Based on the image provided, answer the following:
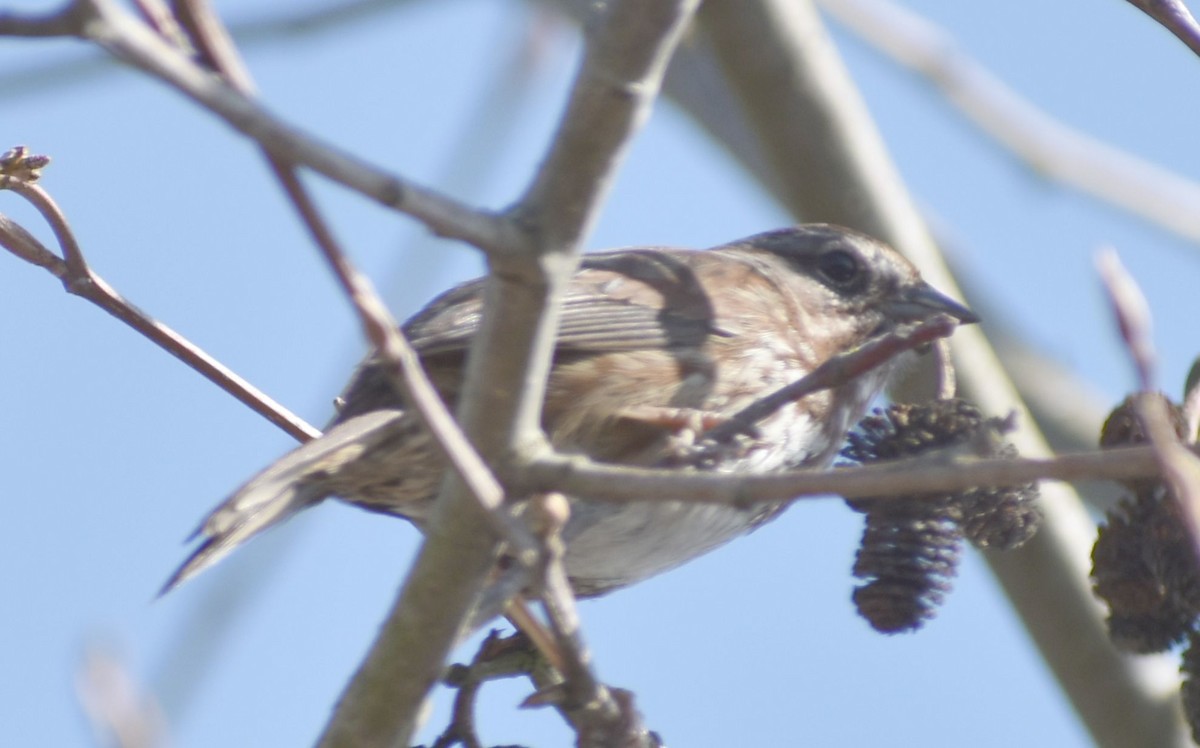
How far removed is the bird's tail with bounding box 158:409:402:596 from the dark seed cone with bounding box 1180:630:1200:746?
1636mm

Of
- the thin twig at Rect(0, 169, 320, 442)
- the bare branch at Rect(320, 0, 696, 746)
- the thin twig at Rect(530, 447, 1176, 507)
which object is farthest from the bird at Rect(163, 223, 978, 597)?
the thin twig at Rect(530, 447, 1176, 507)

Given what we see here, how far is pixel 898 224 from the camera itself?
4832 mm

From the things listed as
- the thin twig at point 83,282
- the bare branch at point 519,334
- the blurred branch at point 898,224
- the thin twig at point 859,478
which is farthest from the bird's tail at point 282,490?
the blurred branch at point 898,224

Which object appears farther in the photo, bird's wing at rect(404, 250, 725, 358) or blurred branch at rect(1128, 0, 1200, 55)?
bird's wing at rect(404, 250, 725, 358)

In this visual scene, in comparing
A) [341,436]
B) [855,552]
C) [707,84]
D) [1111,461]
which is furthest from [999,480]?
[707,84]

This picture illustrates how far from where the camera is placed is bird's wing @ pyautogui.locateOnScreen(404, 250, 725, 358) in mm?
3559

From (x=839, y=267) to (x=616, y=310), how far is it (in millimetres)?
1021

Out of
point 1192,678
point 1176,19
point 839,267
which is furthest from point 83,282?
point 839,267

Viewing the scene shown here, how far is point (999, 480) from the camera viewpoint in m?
1.71

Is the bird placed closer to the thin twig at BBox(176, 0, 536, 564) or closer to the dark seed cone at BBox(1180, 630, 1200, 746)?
the dark seed cone at BBox(1180, 630, 1200, 746)

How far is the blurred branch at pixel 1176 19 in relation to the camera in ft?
8.11

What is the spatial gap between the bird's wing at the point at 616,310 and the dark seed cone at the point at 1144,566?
4.03 ft

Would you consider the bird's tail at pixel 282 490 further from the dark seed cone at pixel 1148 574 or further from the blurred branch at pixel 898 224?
the blurred branch at pixel 898 224

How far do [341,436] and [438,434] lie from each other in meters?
1.37
